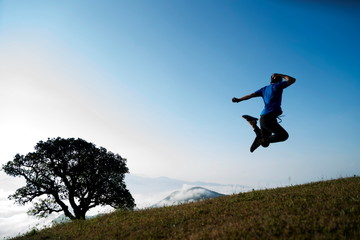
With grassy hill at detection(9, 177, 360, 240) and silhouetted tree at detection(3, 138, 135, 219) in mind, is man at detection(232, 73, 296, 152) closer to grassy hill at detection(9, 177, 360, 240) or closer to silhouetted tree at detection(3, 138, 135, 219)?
grassy hill at detection(9, 177, 360, 240)

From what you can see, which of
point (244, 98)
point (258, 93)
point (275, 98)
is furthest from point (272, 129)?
point (244, 98)

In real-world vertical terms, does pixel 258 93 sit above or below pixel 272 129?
above

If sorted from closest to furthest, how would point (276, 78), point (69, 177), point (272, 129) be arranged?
point (272, 129) → point (276, 78) → point (69, 177)

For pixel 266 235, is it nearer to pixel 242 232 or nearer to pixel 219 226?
pixel 242 232

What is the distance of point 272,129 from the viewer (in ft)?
23.7

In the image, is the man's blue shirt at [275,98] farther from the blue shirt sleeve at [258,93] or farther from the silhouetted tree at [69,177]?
the silhouetted tree at [69,177]

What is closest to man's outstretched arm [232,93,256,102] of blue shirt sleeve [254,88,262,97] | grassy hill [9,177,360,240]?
blue shirt sleeve [254,88,262,97]

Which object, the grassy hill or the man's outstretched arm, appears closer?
the grassy hill

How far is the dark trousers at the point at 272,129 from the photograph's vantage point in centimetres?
A: 718

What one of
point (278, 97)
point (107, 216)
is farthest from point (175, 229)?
point (107, 216)

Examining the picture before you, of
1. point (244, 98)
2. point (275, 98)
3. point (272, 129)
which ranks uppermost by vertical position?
point (244, 98)

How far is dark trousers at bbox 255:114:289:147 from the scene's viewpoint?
283 inches

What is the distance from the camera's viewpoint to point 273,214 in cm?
688

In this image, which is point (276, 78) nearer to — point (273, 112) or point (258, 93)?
point (258, 93)
